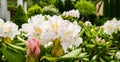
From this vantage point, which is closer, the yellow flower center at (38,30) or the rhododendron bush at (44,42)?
the rhododendron bush at (44,42)

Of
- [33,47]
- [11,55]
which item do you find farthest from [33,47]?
[11,55]

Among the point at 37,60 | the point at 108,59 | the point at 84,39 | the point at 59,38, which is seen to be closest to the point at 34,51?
the point at 37,60

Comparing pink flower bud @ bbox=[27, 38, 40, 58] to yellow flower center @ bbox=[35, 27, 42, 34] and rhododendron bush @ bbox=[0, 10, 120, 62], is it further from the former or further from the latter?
yellow flower center @ bbox=[35, 27, 42, 34]

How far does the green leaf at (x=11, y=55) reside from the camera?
1593 mm

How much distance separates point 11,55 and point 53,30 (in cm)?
22

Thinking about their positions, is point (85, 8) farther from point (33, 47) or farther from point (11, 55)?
point (33, 47)

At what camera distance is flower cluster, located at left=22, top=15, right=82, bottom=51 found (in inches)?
67.0

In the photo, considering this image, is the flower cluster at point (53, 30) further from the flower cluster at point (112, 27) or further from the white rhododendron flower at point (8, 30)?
the flower cluster at point (112, 27)

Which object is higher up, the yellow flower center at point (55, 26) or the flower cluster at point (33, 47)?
the yellow flower center at point (55, 26)

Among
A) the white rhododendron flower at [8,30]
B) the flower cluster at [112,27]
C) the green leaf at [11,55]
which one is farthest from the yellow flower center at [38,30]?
the flower cluster at [112,27]

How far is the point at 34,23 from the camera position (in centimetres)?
178

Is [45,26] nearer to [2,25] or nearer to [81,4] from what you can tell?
[2,25]

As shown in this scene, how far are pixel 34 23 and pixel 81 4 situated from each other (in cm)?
2159

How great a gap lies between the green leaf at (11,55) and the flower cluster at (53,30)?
0.14 meters
